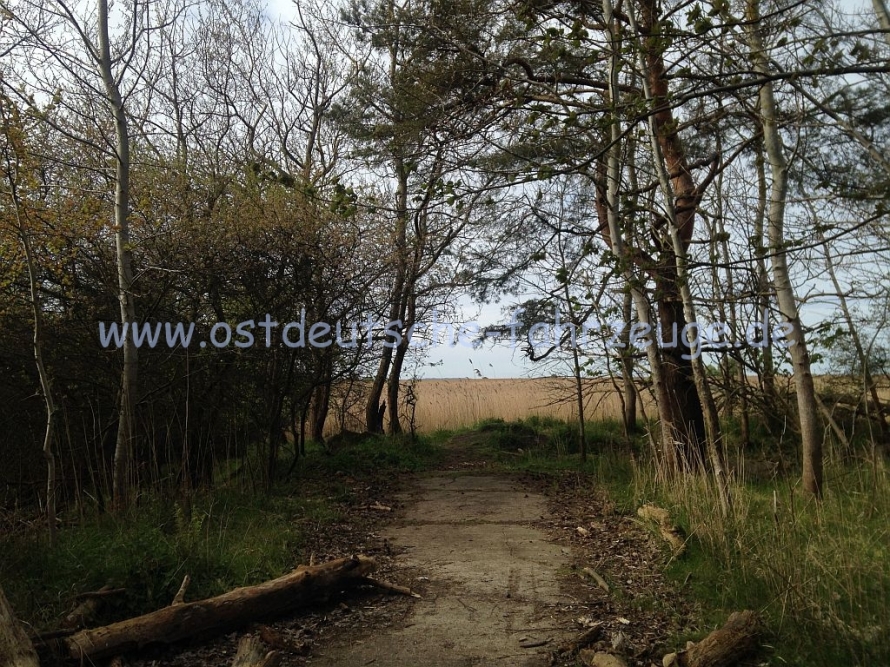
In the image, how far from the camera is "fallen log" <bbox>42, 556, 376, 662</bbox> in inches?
152

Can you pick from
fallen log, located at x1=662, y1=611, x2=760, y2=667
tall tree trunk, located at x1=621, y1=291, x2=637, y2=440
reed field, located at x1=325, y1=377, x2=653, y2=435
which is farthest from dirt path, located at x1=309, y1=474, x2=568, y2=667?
reed field, located at x1=325, y1=377, x2=653, y2=435

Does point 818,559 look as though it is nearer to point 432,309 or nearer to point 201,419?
point 201,419

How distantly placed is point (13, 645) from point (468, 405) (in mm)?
14568

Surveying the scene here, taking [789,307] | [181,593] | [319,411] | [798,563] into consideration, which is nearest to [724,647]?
[798,563]

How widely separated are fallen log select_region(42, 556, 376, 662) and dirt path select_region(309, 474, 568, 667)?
0.53 metres

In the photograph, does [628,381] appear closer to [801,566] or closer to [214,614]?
[801,566]

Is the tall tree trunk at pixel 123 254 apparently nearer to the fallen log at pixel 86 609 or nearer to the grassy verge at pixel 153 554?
the grassy verge at pixel 153 554

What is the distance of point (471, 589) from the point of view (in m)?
5.18

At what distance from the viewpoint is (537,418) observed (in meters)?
16.7

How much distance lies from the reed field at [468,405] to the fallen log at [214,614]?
8188 millimetres

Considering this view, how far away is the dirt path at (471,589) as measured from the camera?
4.08m

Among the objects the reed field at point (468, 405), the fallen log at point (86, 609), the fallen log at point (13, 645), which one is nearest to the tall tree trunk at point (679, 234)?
the fallen log at point (86, 609)

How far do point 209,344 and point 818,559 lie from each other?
631 cm

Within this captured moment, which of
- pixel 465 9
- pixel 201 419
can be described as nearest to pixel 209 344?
pixel 201 419
